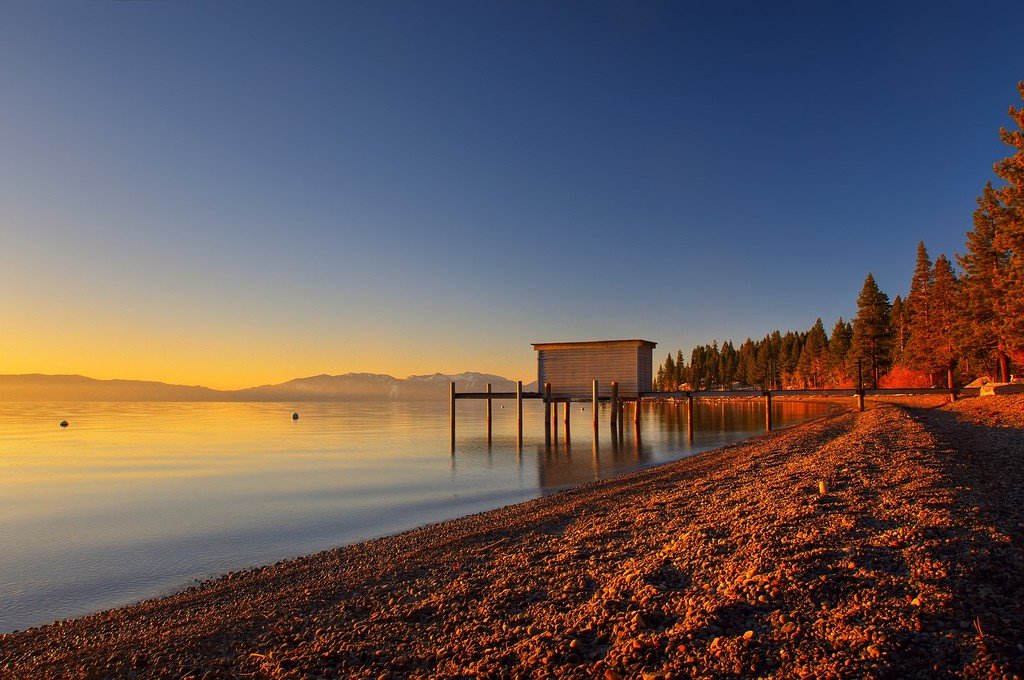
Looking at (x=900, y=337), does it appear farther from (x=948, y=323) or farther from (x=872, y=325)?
(x=948, y=323)

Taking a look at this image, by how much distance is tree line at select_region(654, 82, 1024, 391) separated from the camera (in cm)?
3066

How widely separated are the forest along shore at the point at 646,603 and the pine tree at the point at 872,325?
2601 inches

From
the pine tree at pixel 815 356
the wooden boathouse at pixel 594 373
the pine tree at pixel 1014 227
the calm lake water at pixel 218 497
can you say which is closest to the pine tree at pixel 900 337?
the pine tree at pixel 815 356

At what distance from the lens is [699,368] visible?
12788cm

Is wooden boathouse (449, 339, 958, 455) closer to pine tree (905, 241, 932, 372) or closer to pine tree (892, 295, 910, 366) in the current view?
pine tree (905, 241, 932, 372)

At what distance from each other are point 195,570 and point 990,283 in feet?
188

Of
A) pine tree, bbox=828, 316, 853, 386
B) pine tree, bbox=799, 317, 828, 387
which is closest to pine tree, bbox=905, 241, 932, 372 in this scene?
pine tree, bbox=828, 316, 853, 386

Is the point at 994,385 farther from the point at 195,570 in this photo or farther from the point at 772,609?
the point at 195,570

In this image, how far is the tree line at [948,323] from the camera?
3066 cm

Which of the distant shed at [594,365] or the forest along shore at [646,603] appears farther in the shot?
the distant shed at [594,365]

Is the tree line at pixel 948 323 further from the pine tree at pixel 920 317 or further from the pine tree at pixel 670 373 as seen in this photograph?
the pine tree at pixel 670 373

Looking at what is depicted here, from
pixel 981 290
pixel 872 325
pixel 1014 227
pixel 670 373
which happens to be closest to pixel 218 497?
pixel 1014 227

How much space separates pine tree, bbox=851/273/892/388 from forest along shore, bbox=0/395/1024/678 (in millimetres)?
66072

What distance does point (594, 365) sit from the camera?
40625 millimetres
